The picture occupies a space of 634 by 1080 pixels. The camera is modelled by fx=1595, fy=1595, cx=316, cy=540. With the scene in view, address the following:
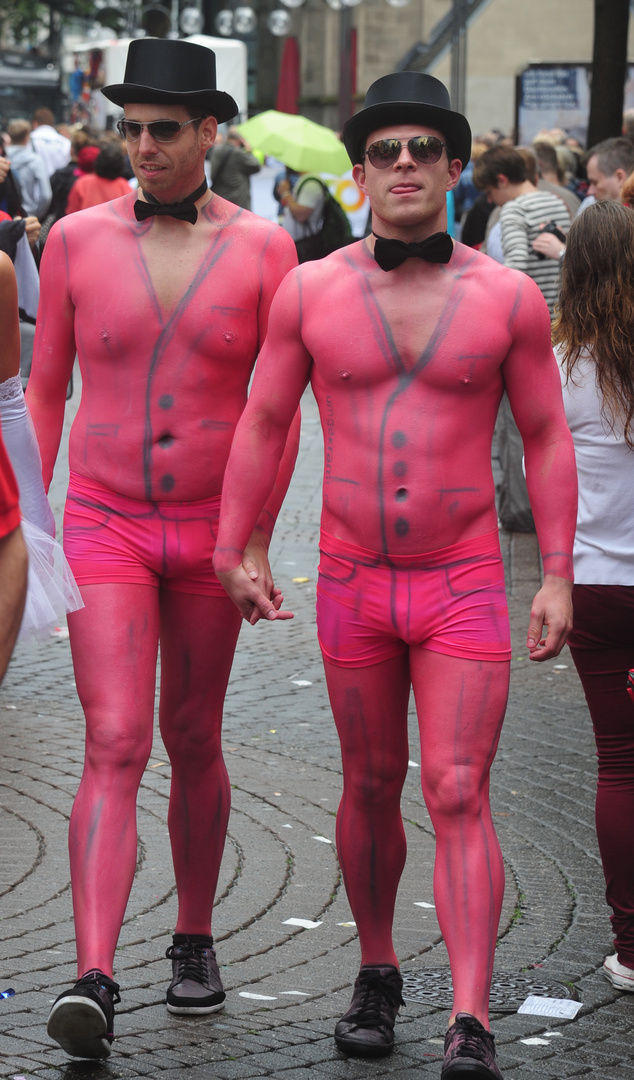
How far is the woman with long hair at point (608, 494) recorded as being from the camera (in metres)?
4.25

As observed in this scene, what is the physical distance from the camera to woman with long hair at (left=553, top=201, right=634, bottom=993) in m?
4.25

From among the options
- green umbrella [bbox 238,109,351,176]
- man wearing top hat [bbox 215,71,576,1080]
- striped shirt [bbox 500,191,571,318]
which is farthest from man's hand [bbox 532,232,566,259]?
green umbrella [bbox 238,109,351,176]

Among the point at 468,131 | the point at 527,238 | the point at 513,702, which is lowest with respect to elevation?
the point at 513,702

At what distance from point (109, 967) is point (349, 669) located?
0.87 metres

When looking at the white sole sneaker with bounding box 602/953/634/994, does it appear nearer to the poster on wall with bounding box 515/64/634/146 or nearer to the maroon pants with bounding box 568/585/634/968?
the maroon pants with bounding box 568/585/634/968

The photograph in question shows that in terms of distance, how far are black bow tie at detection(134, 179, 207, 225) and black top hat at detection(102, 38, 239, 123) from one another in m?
0.23

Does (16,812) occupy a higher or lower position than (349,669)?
lower

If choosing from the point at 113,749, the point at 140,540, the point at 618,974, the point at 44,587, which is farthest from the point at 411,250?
the point at 618,974

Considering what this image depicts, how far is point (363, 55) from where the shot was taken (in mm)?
45281

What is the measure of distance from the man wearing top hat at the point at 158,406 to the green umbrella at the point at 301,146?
16.2 metres

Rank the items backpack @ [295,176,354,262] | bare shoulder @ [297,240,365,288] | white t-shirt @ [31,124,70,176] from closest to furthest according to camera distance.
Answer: bare shoulder @ [297,240,365,288] → backpack @ [295,176,354,262] → white t-shirt @ [31,124,70,176]

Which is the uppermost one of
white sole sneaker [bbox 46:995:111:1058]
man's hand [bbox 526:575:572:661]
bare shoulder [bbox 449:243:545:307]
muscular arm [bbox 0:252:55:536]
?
bare shoulder [bbox 449:243:545:307]

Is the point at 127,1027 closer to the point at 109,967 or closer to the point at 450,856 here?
the point at 109,967

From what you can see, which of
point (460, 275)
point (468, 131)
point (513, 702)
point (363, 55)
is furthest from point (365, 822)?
point (363, 55)
